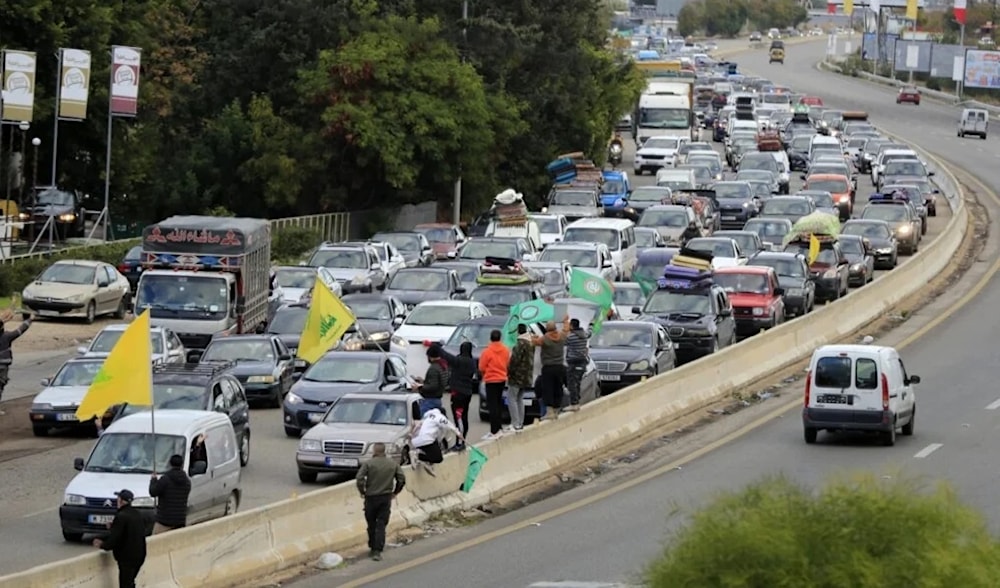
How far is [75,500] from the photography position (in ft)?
73.8

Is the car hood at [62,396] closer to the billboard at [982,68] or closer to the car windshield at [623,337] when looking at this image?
the car windshield at [623,337]

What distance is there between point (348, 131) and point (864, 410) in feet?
109

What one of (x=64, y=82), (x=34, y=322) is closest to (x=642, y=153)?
(x=64, y=82)

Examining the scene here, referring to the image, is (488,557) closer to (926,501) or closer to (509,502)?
(509,502)

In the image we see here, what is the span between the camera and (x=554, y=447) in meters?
29.0

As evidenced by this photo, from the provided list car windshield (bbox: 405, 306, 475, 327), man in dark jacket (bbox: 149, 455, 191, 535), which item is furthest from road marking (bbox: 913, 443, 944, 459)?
man in dark jacket (bbox: 149, 455, 191, 535)

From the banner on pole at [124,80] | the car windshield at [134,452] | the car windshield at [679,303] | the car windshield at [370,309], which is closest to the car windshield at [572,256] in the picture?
the car windshield at [679,303]

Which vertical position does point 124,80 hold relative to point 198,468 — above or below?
above

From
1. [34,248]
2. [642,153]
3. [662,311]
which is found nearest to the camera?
[662,311]

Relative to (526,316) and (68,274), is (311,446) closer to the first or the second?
(526,316)

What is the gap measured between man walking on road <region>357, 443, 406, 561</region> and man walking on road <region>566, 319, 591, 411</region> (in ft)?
27.6

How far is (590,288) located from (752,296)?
31.4ft

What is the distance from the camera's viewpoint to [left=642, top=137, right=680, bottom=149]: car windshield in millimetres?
89938

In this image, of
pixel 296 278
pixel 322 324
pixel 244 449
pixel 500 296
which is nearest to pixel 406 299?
pixel 500 296
